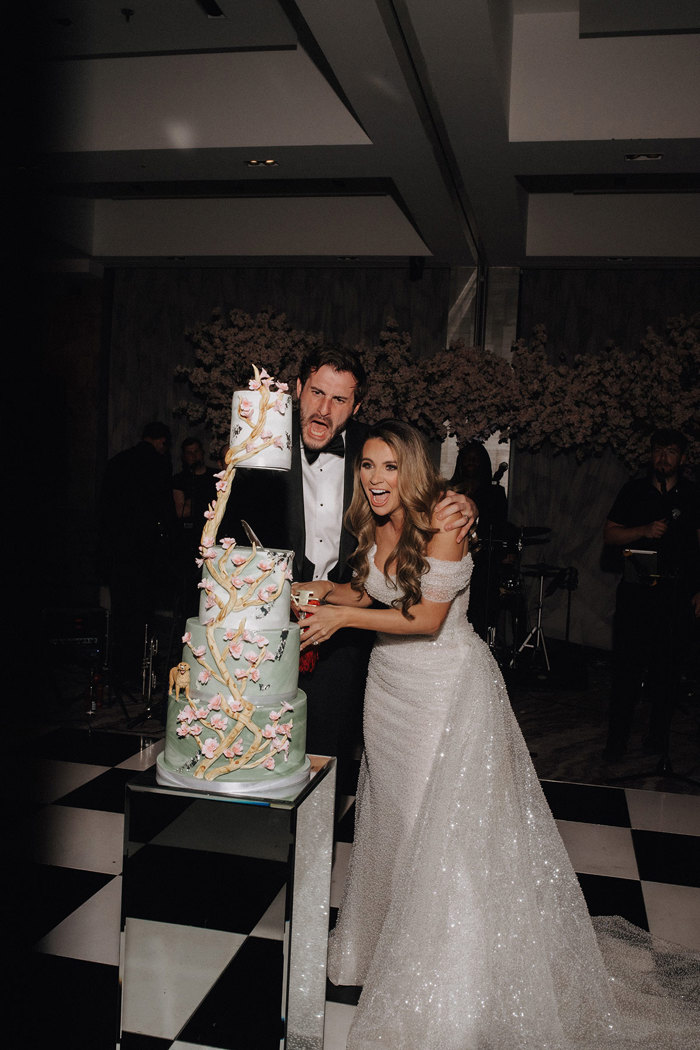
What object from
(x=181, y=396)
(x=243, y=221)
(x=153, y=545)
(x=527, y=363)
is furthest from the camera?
(x=181, y=396)

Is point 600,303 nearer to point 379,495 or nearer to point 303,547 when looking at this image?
point 303,547

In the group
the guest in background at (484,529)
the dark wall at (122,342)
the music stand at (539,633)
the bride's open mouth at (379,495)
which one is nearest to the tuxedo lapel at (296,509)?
the bride's open mouth at (379,495)

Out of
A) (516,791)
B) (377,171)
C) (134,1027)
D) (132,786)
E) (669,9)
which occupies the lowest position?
(134,1027)

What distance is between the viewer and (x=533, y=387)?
708 centimetres

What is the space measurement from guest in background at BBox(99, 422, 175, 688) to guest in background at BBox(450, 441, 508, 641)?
74.4 inches

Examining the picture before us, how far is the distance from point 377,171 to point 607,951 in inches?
181

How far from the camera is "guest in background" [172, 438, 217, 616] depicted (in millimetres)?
5352

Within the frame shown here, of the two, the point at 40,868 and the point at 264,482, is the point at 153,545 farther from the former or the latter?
the point at 264,482

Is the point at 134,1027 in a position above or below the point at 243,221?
below

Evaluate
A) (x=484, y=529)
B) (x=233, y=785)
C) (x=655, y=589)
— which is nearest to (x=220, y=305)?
(x=484, y=529)

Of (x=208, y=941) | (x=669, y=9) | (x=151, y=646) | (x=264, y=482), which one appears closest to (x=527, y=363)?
(x=669, y=9)

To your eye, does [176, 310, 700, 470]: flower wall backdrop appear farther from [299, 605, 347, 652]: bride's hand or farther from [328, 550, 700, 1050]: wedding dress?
[299, 605, 347, 652]: bride's hand

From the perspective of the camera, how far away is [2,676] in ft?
17.9

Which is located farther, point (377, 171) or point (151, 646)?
point (377, 171)
